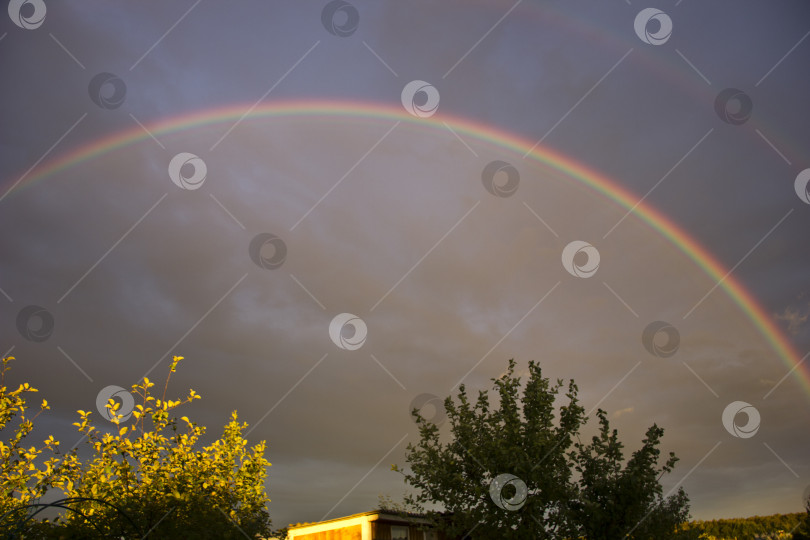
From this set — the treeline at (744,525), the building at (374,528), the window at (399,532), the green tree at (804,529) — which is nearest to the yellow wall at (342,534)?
the building at (374,528)

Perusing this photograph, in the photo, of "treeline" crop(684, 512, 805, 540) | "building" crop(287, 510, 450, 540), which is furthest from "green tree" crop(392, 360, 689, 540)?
"treeline" crop(684, 512, 805, 540)

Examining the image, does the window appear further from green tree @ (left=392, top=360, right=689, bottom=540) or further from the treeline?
the treeline

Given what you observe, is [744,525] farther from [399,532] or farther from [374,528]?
[374,528]

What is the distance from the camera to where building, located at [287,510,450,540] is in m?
28.5

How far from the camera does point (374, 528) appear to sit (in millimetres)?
28547

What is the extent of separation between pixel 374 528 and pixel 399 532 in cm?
168

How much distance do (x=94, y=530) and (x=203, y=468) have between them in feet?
12.2

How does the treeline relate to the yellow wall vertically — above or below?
above

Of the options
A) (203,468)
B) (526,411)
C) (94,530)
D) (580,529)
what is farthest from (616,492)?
(94,530)

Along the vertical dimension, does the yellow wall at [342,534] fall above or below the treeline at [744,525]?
below

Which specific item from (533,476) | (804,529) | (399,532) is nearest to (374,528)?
(399,532)

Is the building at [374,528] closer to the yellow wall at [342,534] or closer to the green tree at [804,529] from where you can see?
the yellow wall at [342,534]

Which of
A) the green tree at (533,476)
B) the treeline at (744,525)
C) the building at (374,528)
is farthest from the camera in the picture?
the treeline at (744,525)

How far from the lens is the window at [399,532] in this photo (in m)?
29.2
